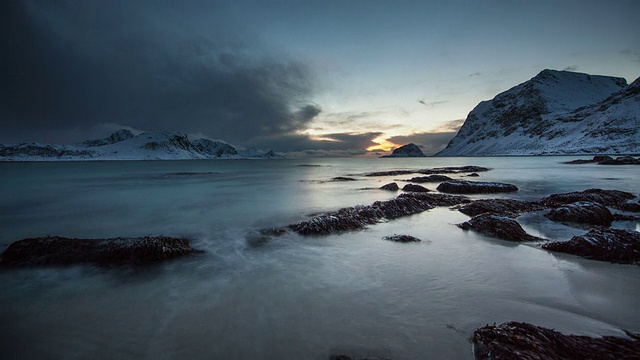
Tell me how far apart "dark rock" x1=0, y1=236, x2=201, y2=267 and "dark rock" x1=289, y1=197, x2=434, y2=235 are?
11.5 feet

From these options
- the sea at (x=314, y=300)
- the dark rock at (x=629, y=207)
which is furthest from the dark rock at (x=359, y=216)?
the dark rock at (x=629, y=207)

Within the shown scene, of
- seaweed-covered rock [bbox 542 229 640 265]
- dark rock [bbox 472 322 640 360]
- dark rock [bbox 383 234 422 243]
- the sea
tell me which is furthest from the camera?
dark rock [bbox 383 234 422 243]

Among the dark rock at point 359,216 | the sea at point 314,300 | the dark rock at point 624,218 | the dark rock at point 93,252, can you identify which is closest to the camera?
the sea at point 314,300

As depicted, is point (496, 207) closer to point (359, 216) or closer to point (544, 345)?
point (359, 216)

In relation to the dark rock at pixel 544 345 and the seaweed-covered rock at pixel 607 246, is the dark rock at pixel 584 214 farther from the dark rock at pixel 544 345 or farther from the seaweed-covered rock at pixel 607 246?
the dark rock at pixel 544 345

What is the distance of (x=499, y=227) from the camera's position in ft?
25.3

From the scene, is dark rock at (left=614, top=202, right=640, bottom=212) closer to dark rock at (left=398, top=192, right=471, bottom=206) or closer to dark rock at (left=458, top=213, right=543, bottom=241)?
dark rock at (left=398, top=192, right=471, bottom=206)

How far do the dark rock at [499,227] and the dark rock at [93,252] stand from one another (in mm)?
8173

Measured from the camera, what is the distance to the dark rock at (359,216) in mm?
8531

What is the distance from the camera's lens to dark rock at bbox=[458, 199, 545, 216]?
34.6 feet

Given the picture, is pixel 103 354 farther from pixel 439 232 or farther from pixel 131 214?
Answer: pixel 131 214

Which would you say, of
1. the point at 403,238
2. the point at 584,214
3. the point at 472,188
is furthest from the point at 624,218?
the point at 403,238

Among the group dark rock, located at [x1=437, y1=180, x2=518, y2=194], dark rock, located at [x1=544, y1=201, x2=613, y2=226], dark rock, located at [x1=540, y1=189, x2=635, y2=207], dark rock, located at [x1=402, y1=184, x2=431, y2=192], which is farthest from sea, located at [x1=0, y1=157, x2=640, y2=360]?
dark rock, located at [x1=402, y1=184, x2=431, y2=192]

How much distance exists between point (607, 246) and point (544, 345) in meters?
4.79
